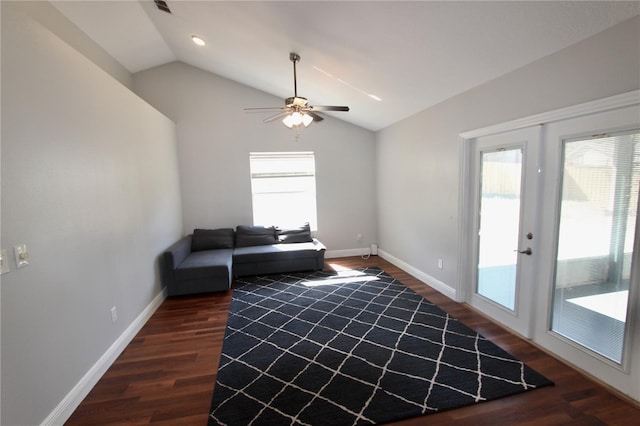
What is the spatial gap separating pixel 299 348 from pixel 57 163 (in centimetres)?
240

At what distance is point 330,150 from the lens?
18.3ft

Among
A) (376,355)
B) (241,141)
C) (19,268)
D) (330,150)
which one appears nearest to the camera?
(19,268)

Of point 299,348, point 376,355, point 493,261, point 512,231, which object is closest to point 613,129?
point 512,231

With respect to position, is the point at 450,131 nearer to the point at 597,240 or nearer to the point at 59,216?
the point at 597,240

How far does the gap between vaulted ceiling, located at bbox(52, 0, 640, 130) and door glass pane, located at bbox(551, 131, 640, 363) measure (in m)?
0.88

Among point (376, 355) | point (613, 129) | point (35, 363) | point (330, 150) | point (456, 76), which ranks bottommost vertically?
point (376, 355)

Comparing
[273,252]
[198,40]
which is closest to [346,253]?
[273,252]

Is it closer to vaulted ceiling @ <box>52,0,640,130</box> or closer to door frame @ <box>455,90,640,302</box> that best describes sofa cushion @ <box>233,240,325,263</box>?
door frame @ <box>455,90,640,302</box>

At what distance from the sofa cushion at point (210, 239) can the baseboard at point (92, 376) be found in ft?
5.41

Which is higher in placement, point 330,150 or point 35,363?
point 330,150

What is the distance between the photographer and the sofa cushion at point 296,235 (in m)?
5.27

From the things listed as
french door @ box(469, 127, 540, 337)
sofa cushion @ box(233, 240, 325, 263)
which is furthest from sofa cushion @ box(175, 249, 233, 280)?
french door @ box(469, 127, 540, 337)

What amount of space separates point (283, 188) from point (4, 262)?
4.22 m

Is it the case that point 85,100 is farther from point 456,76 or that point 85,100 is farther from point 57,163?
point 456,76
